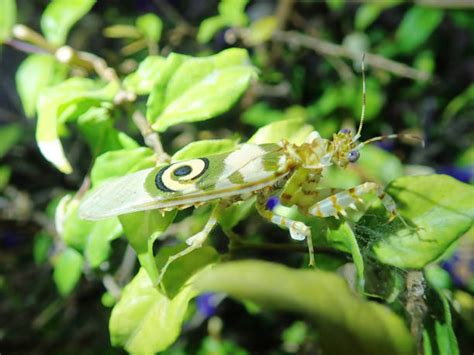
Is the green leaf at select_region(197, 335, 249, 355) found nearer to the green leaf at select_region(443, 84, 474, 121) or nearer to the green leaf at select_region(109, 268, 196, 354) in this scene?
the green leaf at select_region(109, 268, 196, 354)

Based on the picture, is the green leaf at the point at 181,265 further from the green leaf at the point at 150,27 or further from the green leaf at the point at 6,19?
the green leaf at the point at 150,27

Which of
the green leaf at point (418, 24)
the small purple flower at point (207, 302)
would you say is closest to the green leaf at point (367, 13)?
the green leaf at point (418, 24)

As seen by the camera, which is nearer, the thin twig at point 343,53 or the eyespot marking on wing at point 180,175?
the eyespot marking on wing at point 180,175

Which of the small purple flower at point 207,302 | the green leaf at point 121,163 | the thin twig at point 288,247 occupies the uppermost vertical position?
the green leaf at point 121,163

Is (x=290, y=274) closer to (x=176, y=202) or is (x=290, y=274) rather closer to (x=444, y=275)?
(x=176, y=202)

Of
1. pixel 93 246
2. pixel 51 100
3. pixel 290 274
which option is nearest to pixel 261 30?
pixel 51 100

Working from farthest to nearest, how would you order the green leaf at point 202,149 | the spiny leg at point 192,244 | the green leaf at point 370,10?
1. the green leaf at point 370,10
2. the green leaf at point 202,149
3. the spiny leg at point 192,244

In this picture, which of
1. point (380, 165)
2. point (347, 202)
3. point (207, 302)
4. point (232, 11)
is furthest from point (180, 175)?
point (380, 165)
